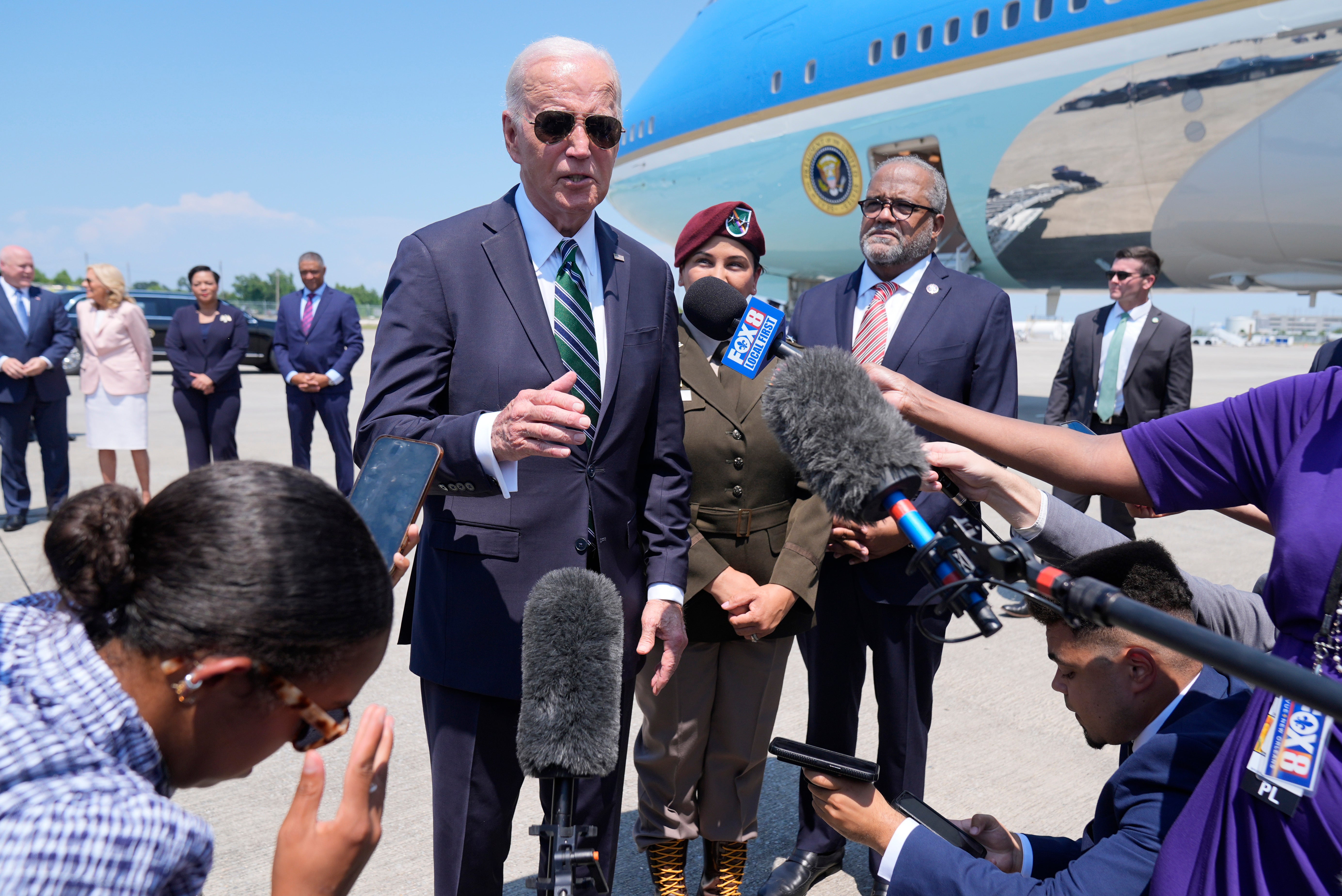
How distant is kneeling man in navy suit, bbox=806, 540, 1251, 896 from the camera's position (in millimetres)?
1593

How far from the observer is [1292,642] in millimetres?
1334

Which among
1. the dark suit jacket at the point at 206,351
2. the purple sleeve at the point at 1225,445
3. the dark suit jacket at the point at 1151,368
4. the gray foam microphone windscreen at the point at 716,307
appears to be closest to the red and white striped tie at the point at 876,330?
the gray foam microphone windscreen at the point at 716,307

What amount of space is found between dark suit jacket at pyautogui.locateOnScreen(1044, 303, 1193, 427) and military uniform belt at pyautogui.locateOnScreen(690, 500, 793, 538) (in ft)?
13.7

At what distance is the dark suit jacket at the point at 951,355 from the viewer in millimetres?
2930

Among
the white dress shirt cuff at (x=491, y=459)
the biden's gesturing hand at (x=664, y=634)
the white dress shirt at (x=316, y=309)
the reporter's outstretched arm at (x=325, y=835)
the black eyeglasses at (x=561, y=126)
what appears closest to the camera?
the reporter's outstretched arm at (x=325, y=835)

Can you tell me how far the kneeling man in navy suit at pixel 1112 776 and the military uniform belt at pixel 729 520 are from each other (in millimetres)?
1036

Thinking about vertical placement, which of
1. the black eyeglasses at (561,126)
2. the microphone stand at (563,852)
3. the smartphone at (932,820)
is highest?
the black eyeglasses at (561,126)

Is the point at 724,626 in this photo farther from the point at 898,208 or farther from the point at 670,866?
the point at 898,208

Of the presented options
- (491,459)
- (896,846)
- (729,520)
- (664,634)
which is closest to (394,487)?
(491,459)

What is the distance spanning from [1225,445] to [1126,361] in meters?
5.45

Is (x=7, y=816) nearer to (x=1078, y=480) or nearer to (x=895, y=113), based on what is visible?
(x=1078, y=480)

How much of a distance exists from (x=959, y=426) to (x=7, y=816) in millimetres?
1610

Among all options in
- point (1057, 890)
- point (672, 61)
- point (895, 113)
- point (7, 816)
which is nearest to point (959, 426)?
point (1057, 890)

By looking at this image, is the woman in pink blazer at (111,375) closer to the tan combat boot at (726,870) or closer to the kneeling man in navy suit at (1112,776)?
the tan combat boot at (726,870)
